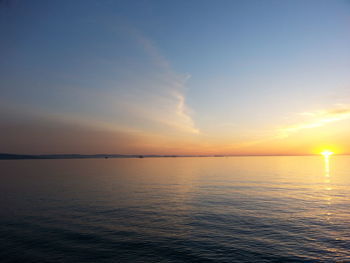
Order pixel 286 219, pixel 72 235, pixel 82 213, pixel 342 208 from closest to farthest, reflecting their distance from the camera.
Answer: pixel 72 235 → pixel 286 219 → pixel 82 213 → pixel 342 208

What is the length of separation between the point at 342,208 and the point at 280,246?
93.1ft

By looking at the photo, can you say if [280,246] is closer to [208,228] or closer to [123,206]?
[208,228]

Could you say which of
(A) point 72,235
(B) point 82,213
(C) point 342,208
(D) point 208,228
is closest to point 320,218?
(C) point 342,208

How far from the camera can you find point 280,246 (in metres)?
27.5

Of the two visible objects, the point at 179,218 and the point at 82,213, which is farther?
the point at 82,213

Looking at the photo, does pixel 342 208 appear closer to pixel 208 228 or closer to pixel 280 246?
pixel 280 246

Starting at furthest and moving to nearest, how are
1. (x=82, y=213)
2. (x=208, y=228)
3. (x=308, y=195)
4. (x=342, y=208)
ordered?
1. (x=308, y=195)
2. (x=342, y=208)
3. (x=82, y=213)
4. (x=208, y=228)

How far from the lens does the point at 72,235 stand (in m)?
31.5

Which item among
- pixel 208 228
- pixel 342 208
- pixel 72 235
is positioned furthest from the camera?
pixel 342 208

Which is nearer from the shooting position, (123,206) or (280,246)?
(280,246)

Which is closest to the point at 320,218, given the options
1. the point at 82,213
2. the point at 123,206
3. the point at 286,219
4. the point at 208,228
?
the point at 286,219

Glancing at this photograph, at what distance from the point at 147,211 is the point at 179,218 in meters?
7.61

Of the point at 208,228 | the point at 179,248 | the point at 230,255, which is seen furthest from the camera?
the point at 208,228

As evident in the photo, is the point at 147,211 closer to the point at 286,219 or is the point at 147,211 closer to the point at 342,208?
the point at 286,219
